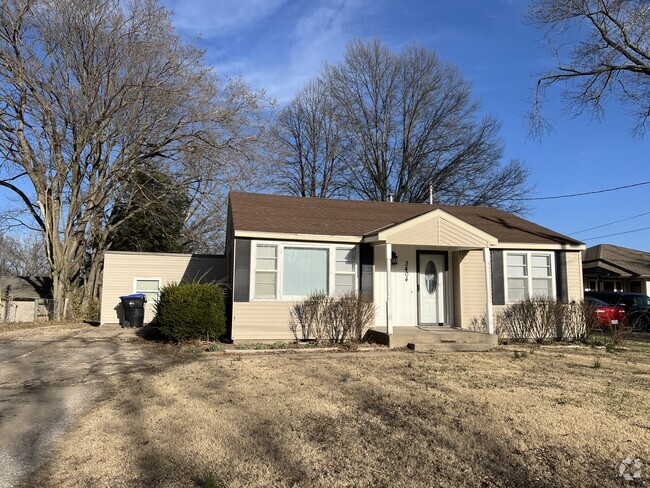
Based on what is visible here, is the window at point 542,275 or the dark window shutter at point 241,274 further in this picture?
the window at point 542,275

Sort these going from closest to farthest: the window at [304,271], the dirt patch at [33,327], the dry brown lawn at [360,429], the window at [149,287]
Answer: the dry brown lawn at [360,429], the window at [304,271], the dirt patch at [33,327], the window at [149,287]

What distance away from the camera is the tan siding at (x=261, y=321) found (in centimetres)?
1126

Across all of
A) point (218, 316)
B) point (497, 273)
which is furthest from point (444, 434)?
point (497, 273)

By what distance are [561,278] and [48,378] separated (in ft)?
41.2

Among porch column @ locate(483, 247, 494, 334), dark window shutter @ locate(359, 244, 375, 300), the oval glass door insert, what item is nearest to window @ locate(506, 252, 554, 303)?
porch column @ locate(483, 247, 494, 334)

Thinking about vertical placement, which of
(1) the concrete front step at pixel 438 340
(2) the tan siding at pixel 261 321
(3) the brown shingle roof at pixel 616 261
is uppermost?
(3) the brown shingle roof at pixel 616 261

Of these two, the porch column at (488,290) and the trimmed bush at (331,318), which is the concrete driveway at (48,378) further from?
the porch column at (488,290)

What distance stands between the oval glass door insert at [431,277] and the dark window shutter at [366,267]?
1.83 m

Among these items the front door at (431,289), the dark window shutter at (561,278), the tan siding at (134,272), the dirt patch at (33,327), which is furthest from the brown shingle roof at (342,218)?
the dirt patch at (33,327)

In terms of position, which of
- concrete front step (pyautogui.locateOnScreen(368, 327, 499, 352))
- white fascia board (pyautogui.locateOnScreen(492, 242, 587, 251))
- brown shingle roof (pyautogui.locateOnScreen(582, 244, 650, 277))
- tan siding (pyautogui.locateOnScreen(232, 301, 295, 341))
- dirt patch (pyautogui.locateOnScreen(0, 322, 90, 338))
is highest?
brown shingle roof (pyautogui.locateOnScreen(582, 244, 650, 277))

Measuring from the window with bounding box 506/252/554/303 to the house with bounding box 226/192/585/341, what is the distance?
0.03m

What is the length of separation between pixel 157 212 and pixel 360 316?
570 inches

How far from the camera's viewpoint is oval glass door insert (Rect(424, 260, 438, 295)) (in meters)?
13.2

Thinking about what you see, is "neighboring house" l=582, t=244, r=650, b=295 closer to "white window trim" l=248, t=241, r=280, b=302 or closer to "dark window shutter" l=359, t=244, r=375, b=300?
"dark window shutter" l=359, t=244, r=375, b=300
